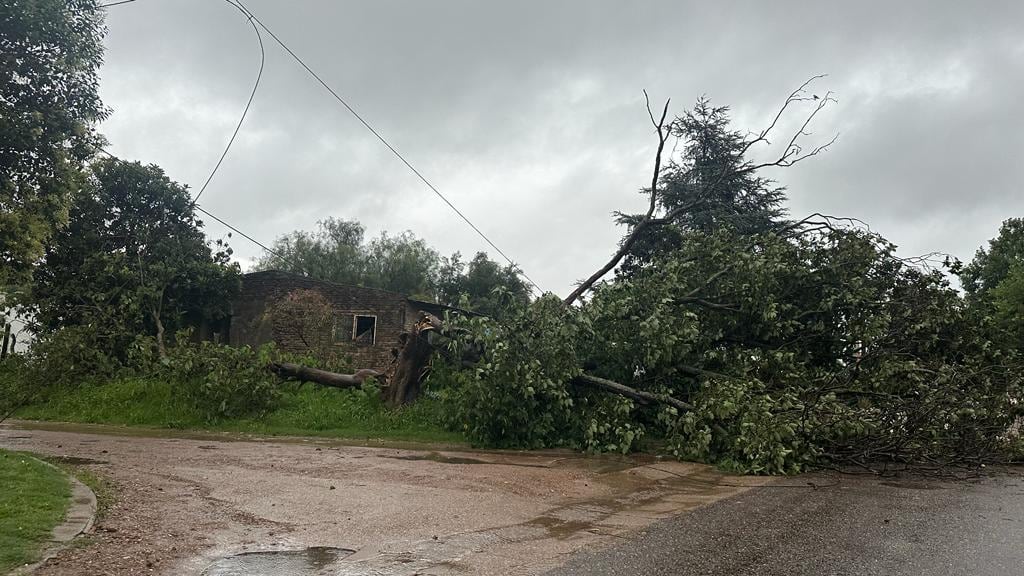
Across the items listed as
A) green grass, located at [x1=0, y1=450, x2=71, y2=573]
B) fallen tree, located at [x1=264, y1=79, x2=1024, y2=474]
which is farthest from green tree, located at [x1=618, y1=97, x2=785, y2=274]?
green grass, located at [x1=0, y1=450, x2=71, y2=573]

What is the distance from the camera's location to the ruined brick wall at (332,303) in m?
21.8

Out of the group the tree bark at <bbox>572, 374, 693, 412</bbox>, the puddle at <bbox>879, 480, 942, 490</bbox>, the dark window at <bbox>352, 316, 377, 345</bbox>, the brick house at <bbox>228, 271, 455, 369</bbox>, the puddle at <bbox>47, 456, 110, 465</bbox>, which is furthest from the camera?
the dark window at <bbox>352, 316, 377, 345</bbox>

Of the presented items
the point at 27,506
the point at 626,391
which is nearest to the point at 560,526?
the point at 27,506

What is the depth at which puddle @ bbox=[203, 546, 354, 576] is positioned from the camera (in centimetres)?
415

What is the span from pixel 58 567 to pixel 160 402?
11446 millimetres

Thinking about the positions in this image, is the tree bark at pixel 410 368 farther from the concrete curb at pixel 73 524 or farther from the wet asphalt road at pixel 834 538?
the wet asphalt road at pixel 834 538

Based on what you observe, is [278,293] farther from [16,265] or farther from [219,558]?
[219,558]

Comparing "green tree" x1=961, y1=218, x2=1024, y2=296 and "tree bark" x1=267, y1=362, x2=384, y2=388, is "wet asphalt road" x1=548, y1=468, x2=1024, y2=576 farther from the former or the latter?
"green tree" x1=961, y1=218, x2=1024, y2=296

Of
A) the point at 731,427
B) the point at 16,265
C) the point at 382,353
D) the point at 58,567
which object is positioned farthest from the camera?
the point at 382,353

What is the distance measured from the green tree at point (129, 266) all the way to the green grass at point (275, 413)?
85.3 inches

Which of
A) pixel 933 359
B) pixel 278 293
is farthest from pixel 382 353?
pixel 933 359

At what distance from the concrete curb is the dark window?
51.2ft

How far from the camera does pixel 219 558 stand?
4.43 meters

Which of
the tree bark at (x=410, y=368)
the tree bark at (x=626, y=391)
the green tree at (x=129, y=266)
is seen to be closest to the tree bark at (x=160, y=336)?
the green tree at (x=129, y=266)
